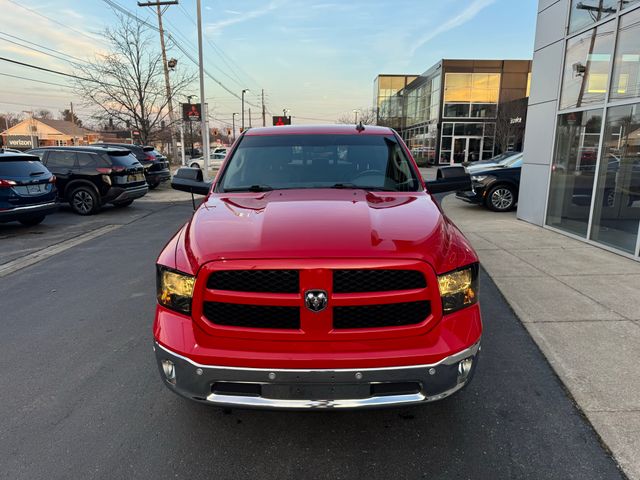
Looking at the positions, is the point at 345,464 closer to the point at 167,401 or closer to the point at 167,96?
the point at 167,401

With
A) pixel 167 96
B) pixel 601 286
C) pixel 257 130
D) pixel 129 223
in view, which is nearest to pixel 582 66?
pixel 601 286

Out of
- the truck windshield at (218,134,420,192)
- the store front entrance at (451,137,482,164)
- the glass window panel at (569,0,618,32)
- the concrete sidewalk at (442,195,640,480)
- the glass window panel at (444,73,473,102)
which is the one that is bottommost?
the concrete sidewalk at (442,195,640,480)

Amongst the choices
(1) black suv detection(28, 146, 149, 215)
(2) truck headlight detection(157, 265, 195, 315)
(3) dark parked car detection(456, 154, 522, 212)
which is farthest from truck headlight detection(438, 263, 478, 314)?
(1) black suv detection(28, 146, 149, 215)

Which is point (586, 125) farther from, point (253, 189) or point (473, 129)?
point (473, 129)

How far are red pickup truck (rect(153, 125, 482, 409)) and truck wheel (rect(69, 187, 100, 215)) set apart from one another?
10.6 m

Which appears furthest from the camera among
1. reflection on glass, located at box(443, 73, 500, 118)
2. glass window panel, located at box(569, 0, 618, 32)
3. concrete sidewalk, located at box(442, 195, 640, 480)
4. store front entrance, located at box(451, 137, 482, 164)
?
store front entrance, located at box(451, 137, 482, 164)

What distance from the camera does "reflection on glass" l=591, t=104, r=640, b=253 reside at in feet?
22.3

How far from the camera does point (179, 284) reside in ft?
7.70

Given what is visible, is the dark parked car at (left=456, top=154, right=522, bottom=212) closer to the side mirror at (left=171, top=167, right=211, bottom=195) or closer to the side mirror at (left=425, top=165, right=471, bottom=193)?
the side mirror at (left=425, top=165, right=471, bottom=193)

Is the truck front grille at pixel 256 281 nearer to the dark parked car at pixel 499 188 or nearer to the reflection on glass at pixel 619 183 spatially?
the reflection on glass at pixel 619 183

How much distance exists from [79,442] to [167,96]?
24709 mm

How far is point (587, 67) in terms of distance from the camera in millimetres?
8047

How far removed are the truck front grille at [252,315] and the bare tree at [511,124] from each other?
34.7 metres

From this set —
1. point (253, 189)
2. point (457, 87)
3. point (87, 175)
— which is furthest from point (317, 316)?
point (457, 87)
